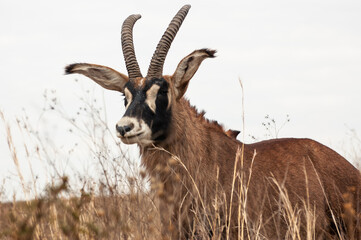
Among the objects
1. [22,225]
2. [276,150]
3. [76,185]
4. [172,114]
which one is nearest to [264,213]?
[276,150]

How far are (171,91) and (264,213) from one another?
1850 mm

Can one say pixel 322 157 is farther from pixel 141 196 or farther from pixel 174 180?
pixel 141 196

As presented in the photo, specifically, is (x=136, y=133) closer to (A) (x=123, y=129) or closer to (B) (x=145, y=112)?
(A) (x=123, y=129)

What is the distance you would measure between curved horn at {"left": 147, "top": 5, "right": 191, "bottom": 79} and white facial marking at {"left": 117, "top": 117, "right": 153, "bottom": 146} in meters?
0.98

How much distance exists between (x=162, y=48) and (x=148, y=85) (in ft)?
2.24

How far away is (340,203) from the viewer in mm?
7207

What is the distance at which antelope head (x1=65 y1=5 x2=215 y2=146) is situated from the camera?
20.0 feet

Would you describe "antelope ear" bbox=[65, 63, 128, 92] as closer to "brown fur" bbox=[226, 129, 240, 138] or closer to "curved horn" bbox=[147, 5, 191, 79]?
"curved horn" bbox=[147, 5, 191, 79]

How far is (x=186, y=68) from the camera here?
269 inches

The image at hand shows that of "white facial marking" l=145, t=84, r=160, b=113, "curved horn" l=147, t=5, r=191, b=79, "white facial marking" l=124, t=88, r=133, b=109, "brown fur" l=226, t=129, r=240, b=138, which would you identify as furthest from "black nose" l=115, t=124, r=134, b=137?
"brown fur" l=226, t=129, r=240, b=138

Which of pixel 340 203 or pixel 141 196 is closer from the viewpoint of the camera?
pixel 141 196

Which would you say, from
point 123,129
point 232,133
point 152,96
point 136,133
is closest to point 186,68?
point 152,96

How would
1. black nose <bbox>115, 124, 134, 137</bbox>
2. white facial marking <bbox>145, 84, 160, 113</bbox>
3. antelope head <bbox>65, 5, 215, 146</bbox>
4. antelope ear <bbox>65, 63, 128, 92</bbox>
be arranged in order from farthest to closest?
antelope ear <bbox>65, 63, 128, 92</bbox> → white facial marking <bbox>145, 84, 160, 113</bbox> → antelope head <bbox>65, 5, 215, 146</bbox> → black nose <bbox>115, 124, 134, 137</bbox>

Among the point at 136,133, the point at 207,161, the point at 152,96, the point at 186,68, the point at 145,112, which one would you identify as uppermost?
the point at 186,68
